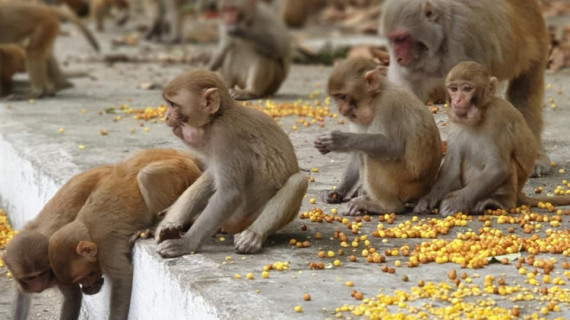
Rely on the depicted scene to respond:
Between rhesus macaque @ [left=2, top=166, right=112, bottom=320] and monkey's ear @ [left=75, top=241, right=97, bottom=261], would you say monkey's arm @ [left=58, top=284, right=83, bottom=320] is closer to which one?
rhesus macaque @ [left=2, top=166, right=112, bottom=320]

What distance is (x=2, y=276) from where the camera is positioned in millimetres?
7234

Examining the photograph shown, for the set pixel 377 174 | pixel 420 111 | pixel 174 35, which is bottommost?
pixel 174 35

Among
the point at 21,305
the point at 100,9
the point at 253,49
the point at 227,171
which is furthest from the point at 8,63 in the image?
the point at 100,9

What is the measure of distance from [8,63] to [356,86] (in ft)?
24.2

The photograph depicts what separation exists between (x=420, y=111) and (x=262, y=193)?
120 centimetres

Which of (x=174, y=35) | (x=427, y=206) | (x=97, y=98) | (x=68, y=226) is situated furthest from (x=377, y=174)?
(x=174, y=35)

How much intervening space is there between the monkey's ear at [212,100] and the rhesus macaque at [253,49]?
20.4ft

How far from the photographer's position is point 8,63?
12617 millimetres

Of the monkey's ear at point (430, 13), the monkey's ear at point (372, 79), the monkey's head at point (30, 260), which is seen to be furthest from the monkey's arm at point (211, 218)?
the monkey's ear at point (430, 13)

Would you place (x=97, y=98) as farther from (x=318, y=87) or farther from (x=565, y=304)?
(x=565, y=304)

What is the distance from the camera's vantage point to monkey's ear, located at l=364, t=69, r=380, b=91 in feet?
20.6

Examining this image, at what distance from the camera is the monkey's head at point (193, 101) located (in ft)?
18.6

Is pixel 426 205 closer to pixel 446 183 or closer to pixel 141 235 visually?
pixel 446 183

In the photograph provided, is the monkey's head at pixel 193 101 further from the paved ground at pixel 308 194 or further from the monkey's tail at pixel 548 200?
the monkey's tail at pixel 548 200
